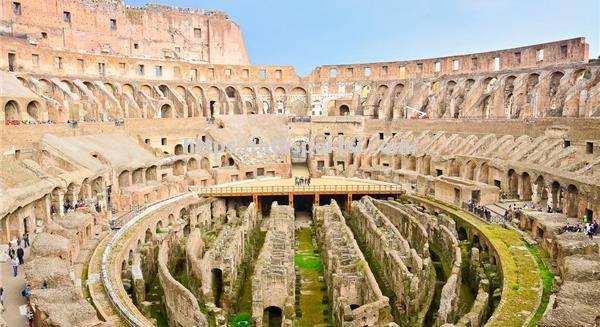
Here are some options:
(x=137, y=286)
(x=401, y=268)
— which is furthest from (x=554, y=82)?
(x=137, y=286)

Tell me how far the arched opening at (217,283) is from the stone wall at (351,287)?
191 inches

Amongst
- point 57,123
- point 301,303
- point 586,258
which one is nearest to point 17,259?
point 301,303

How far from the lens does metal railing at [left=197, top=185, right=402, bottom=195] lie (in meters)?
35.6

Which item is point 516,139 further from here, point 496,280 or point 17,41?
point 17,41

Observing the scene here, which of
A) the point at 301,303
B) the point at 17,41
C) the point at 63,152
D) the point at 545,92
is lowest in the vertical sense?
the point at 301,303

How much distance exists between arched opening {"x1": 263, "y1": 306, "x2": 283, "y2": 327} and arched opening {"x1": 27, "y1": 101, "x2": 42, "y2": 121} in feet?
85.5

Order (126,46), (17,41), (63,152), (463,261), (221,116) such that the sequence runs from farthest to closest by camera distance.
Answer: (126,46) → (221,116) → (17,41) → (63,152) → (463,261)

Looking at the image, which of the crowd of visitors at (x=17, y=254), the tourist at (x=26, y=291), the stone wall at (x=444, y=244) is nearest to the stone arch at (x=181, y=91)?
the stone wall at (x=444, y=244)

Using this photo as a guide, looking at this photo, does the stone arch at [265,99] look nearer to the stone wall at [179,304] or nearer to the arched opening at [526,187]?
the arched opening at [526,187]

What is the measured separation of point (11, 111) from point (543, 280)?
34.8m

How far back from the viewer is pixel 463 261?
24000 mm

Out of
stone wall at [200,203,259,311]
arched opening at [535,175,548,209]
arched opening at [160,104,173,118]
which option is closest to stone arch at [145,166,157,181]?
stone wall at [200,203,259,311]

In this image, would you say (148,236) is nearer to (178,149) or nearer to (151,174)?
(151,174)

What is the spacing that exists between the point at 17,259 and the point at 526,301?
62.0 ft
